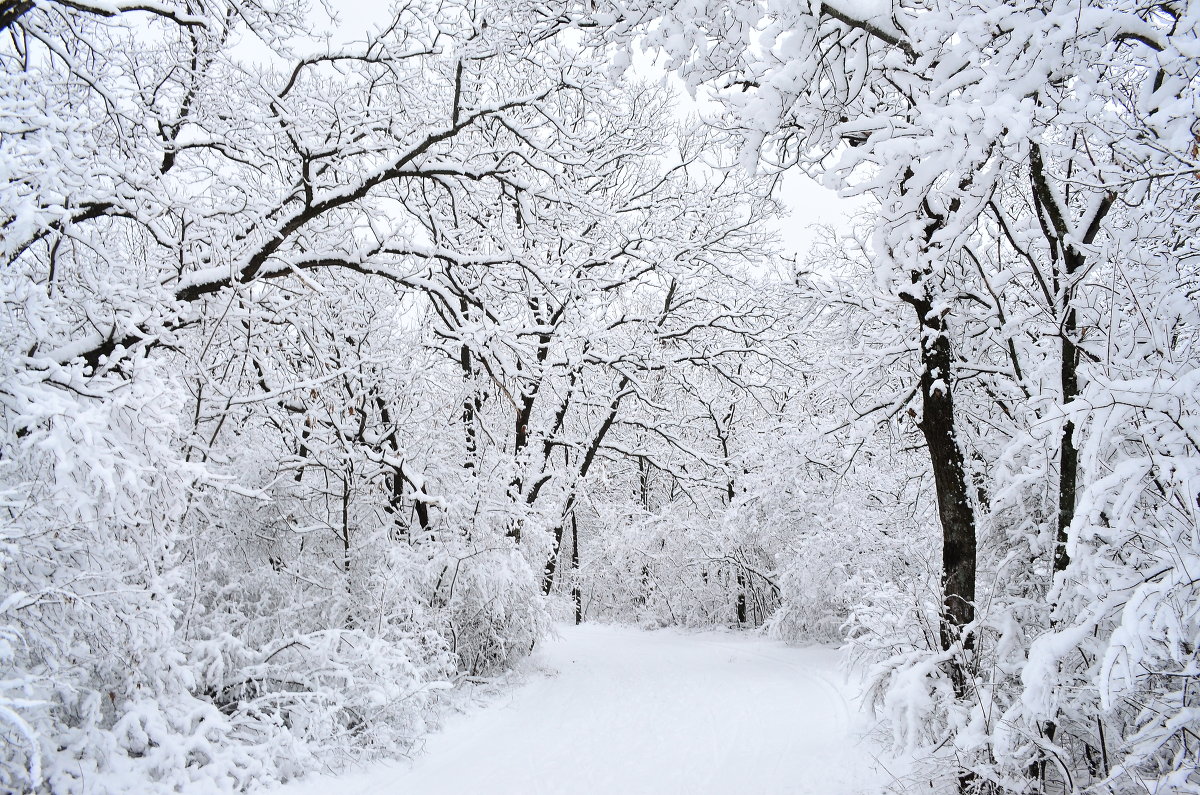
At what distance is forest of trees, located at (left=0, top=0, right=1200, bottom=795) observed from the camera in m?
2.83

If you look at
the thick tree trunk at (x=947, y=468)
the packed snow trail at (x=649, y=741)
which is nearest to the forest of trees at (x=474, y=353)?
the thick tree trunk at (x=947, y=468)

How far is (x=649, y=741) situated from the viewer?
6820mm

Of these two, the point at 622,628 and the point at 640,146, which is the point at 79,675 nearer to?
the point at 640,146

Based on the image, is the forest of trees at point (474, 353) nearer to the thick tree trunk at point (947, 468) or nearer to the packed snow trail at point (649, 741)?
the thick tree trunk at point (947, 468)

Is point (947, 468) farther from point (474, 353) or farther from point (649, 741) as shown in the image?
point (474, 353)

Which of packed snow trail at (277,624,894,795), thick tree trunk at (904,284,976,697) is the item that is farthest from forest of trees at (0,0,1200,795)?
packed snow trail at (277,624,894,795)

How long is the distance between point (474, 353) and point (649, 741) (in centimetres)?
434

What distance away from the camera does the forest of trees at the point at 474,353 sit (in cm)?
283

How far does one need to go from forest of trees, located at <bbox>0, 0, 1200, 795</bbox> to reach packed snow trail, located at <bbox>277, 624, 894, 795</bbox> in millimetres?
549

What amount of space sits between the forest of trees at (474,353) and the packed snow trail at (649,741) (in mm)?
549

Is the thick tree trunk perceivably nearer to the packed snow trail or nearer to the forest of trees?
the forest of trees

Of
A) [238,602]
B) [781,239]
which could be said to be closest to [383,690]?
[238,602]

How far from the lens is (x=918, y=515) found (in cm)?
905

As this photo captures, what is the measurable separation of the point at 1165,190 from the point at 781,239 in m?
10.1
